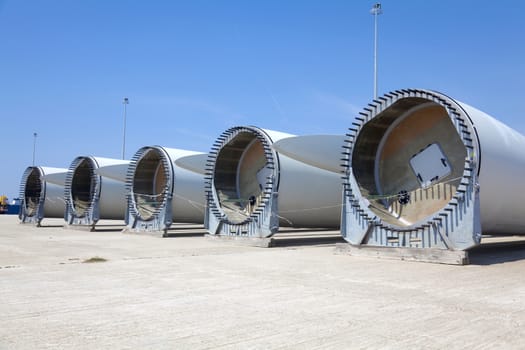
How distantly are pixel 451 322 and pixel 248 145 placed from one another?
15.5m

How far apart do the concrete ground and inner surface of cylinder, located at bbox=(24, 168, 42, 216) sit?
2273 centimetres

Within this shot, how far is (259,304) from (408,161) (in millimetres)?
10067

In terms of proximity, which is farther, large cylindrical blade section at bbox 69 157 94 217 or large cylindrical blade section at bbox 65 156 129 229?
large cylindrical blade section at bbox 69 157 94 217

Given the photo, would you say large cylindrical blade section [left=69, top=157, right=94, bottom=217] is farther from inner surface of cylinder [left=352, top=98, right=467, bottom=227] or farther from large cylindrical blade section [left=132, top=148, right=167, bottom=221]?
inner surface of cylinder [left=352, top=98, right=467, bottom=227]

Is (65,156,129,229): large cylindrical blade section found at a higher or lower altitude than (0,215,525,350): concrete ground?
higher

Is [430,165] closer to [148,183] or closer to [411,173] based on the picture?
[411,173]

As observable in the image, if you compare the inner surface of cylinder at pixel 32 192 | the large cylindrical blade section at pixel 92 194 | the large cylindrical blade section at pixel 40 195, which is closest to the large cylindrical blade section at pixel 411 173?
the large cylindrical blade section at pixel 92 194

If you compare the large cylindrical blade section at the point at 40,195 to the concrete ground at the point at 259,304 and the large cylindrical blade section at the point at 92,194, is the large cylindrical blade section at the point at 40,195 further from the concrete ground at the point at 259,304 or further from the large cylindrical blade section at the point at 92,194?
the concrete ground at the point at 259,304

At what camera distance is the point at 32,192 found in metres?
33.8

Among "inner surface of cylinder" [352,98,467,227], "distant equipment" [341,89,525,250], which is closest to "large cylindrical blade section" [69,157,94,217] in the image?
"inner surface of cylinder" [352,98,467,227]

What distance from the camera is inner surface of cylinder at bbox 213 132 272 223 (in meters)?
19.6

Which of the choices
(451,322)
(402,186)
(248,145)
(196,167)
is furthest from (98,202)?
(451,322)

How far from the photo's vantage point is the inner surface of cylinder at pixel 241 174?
64.4 feet

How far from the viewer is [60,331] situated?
4.99 m
